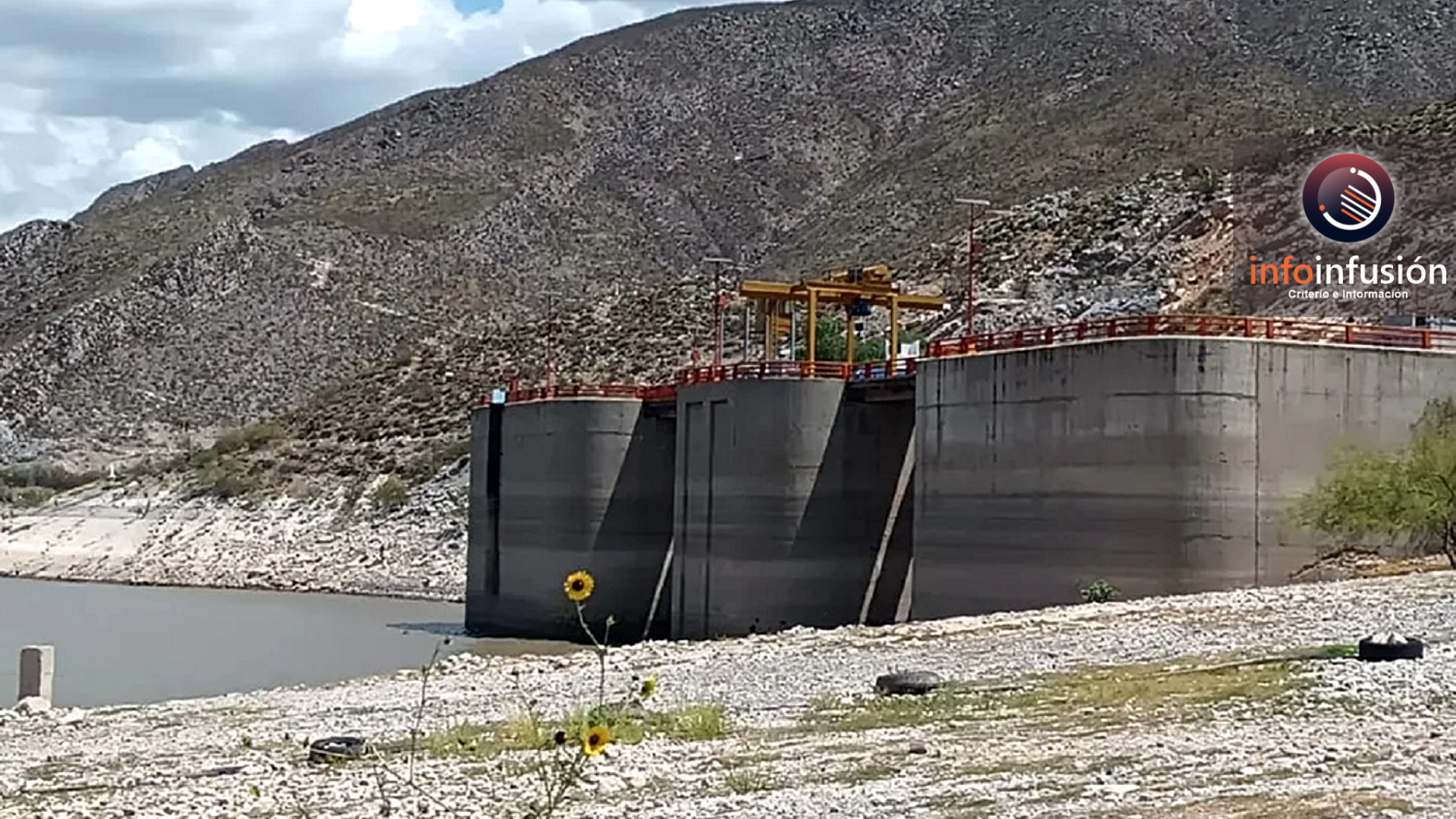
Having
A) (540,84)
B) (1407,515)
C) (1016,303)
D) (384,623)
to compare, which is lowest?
(384,623)

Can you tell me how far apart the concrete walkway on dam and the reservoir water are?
10.7 ft

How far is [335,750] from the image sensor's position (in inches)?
672

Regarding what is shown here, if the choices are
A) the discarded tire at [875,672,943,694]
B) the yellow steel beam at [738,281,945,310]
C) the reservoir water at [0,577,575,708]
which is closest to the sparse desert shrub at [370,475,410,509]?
the reservoir water at [0,577,575,708]

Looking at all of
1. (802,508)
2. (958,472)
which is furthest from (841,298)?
(958,472)

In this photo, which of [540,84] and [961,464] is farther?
[540,84]

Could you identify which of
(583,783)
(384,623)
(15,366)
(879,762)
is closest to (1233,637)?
(879,762)

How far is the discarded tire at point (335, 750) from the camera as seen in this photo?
663 inches

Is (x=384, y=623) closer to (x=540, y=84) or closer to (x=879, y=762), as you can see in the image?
(x=879, y=762)

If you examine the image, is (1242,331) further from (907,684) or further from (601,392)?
(601,392)

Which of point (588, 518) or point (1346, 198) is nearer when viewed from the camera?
point (588, 518)

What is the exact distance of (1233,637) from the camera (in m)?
22.8

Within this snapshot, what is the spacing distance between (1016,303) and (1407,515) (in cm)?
4298

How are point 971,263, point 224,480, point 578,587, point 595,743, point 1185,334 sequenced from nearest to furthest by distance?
point 595,743, point 578,587, point 1185,334, point 971,263, point 224,480

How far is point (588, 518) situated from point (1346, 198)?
65.2ft
